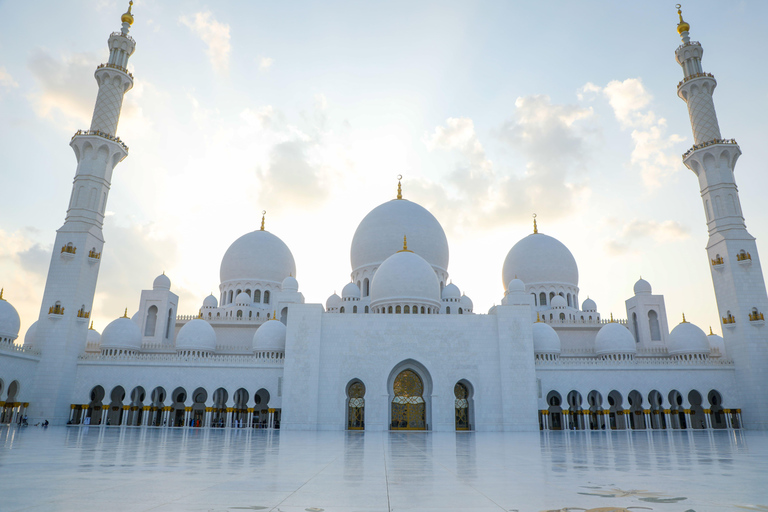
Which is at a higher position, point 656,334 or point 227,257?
point 227,257

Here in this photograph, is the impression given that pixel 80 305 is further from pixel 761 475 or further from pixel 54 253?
pixel 761 475

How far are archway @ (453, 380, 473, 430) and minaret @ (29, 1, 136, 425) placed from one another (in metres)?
18.4

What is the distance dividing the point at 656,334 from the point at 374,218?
19875 millimetres

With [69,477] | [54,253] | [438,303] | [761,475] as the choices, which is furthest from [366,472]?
[54,253]

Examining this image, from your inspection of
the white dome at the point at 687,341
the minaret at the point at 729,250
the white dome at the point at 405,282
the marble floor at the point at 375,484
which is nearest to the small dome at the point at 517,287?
the white dome at the point at 405,282

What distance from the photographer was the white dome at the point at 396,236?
106 feet

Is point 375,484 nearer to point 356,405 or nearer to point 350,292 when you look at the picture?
point 356,405

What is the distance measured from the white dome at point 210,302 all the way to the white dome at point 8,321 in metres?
11.8

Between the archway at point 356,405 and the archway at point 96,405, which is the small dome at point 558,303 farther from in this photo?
the archway at point 96,405

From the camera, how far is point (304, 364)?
23.4m

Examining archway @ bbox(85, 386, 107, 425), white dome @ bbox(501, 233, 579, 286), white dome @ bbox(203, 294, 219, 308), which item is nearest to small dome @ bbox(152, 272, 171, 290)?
white dome @ bbox(203, 294, 219, 308)

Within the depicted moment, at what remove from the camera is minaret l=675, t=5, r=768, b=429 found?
23.9 meters

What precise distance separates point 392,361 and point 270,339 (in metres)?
7.53

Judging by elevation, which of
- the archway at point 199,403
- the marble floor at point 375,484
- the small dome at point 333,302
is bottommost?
the marble floor at point 375,484
